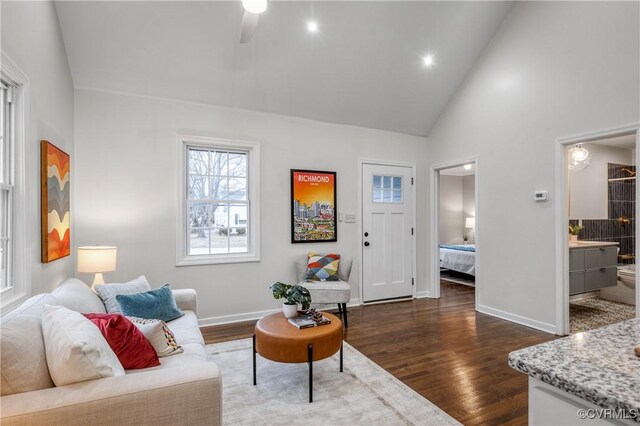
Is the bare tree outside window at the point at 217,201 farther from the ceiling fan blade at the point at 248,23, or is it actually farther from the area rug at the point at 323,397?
the ceiling fan blade at the point at 248,23

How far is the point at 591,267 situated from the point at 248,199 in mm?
4773

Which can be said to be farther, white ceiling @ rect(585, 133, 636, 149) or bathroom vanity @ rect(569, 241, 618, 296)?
white ceiling @ rect(585, 133, 636, 149)

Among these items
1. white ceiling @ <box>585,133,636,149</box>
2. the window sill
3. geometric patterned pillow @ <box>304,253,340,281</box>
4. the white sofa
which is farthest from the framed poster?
white ceiling @ <box>585,133,636,149</box>

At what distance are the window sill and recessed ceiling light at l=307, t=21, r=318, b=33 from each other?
2704 mm

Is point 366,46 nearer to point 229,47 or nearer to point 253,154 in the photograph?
point 229,47

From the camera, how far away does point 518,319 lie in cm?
398

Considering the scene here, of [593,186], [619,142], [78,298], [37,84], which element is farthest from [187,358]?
[619,142]

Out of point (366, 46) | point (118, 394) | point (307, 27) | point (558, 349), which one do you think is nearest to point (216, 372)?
point (118, 394)

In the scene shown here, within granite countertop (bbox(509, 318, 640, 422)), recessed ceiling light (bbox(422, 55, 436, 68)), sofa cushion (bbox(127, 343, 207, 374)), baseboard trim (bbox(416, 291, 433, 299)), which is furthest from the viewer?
baseboard trim (bbox(416, 291, 433, 299))

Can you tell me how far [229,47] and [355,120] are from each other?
1973 millimetres

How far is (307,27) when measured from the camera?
3.51 meters

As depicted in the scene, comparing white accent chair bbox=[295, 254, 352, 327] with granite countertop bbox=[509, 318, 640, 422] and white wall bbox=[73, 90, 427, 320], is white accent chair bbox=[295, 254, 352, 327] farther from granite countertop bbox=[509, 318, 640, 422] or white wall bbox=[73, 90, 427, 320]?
granite countertop bbox=[509, 318, 640, 422]

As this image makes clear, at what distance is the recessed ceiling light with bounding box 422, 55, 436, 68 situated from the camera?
4199 millimetres

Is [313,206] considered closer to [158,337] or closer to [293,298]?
[293,298]
